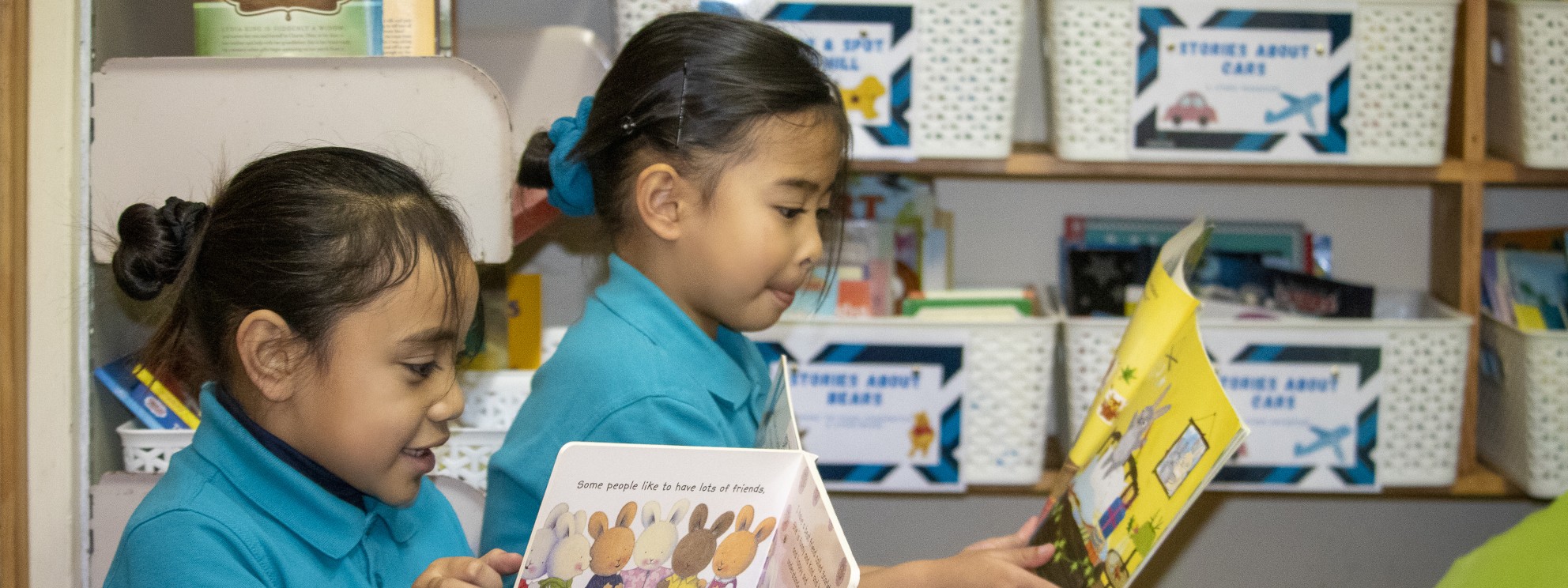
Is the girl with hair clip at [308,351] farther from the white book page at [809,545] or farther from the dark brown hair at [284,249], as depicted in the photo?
the white book page at [809,545]

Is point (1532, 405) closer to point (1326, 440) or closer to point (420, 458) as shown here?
point (1326, 440)

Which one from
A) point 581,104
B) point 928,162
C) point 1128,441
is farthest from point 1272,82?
point 581,104

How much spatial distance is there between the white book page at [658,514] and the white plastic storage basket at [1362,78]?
0.90m

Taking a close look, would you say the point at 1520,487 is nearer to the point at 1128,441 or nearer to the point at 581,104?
the point at 1128,441

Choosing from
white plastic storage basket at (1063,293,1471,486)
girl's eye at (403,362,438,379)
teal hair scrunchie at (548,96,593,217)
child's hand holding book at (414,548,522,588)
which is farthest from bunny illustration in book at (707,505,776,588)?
white plastic storage basket at (1063,293,1471,486)

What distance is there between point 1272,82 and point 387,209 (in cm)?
110

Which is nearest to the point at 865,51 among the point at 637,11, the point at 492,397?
the point at 637,11

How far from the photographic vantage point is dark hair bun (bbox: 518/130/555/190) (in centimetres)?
109

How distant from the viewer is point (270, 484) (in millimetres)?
732

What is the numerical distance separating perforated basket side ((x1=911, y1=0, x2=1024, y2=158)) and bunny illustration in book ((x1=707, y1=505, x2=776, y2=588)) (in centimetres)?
83

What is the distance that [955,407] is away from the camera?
58.6 inches

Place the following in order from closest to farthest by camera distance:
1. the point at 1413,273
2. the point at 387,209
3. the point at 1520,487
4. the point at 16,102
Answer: the point at 387,209, the point at 16,102, the point at 1520,487, the point at 1413,273

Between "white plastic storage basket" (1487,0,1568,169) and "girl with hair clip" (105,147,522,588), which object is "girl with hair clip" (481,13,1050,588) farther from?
"white plastic storage basket" (1487,0,1568,169)

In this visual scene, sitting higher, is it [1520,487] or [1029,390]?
[1029,390]
